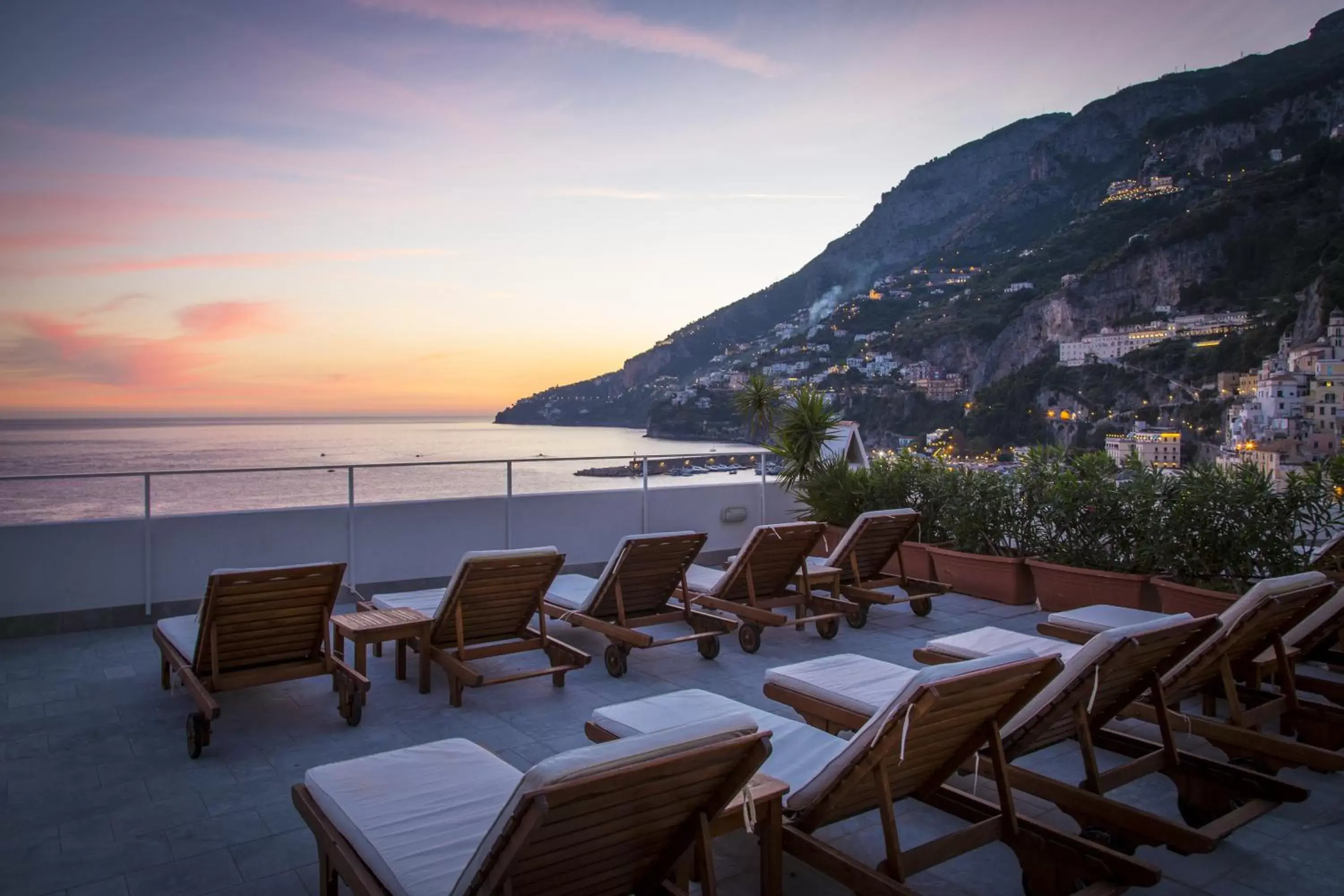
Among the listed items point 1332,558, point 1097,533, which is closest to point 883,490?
point 1097,533

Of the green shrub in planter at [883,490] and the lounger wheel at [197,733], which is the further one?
the green shrub in planter at [883,490]

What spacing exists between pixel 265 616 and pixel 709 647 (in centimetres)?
268

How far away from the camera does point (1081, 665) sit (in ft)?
9.46

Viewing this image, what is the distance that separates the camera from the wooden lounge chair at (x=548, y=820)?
1.80 m

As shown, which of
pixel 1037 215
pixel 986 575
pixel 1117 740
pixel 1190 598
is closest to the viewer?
pixel 1117 740

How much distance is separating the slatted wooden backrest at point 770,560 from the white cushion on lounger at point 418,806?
11.0 ft

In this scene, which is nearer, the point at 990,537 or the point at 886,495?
the point at 990,537

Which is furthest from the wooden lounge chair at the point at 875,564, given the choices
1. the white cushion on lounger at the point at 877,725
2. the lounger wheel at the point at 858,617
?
the white cushion on lounger at the point at 877,725

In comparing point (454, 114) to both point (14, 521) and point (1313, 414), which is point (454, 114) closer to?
point (14, 521)

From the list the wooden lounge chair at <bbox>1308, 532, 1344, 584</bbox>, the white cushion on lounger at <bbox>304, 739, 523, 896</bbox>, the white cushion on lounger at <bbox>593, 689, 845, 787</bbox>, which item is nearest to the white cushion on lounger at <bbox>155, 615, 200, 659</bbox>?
the white cushion on lounger at <bbox>304, 739, 523, 896</bbox>

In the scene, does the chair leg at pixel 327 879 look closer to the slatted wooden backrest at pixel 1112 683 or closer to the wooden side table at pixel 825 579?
the slatted wooden backrest at pixel 1112 683

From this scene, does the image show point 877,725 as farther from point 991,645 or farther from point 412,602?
point 412,602

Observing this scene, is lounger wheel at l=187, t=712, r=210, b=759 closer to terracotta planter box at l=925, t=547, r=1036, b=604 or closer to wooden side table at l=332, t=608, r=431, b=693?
wooden side table at l=332, t=608, r=431, b=693

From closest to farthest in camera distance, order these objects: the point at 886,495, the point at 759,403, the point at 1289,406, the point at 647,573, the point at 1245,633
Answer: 1. the point at 1245,633
2. the point at 647,573
3. the point at 886,495
4. the point at 1289,406
5. the point at 759,403
